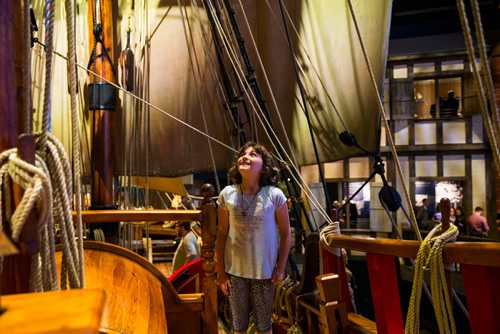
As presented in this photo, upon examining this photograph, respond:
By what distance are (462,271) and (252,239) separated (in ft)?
2.85

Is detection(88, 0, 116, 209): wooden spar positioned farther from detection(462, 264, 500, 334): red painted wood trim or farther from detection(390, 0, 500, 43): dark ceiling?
detection(390, 0, 500, 43): dark ceiling

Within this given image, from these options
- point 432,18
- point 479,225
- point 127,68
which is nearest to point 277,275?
point 127,68

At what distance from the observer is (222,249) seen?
5.74ft

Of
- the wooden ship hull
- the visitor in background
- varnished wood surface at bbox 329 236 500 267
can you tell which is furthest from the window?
varnished wood surface at bbox 329 236 500 267

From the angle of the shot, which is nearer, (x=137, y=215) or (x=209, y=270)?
(x=209, y=270)

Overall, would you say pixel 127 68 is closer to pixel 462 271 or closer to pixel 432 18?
pixel 462 271

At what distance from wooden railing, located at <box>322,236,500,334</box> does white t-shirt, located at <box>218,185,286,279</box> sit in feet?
Result: 0.95

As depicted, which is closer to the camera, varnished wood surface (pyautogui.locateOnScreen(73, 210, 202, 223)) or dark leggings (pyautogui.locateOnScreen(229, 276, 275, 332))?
dark leggings (pyautogui.locateOnScreen(229, 276, 275, 332))

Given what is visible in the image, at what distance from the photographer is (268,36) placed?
341cm

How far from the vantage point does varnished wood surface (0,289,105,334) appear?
18.3 inches

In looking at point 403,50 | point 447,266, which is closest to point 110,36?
point 447,266

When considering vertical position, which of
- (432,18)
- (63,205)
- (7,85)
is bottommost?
(63,205)

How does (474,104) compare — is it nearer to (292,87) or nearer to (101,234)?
(292,87)

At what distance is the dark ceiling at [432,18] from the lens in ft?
24.3
